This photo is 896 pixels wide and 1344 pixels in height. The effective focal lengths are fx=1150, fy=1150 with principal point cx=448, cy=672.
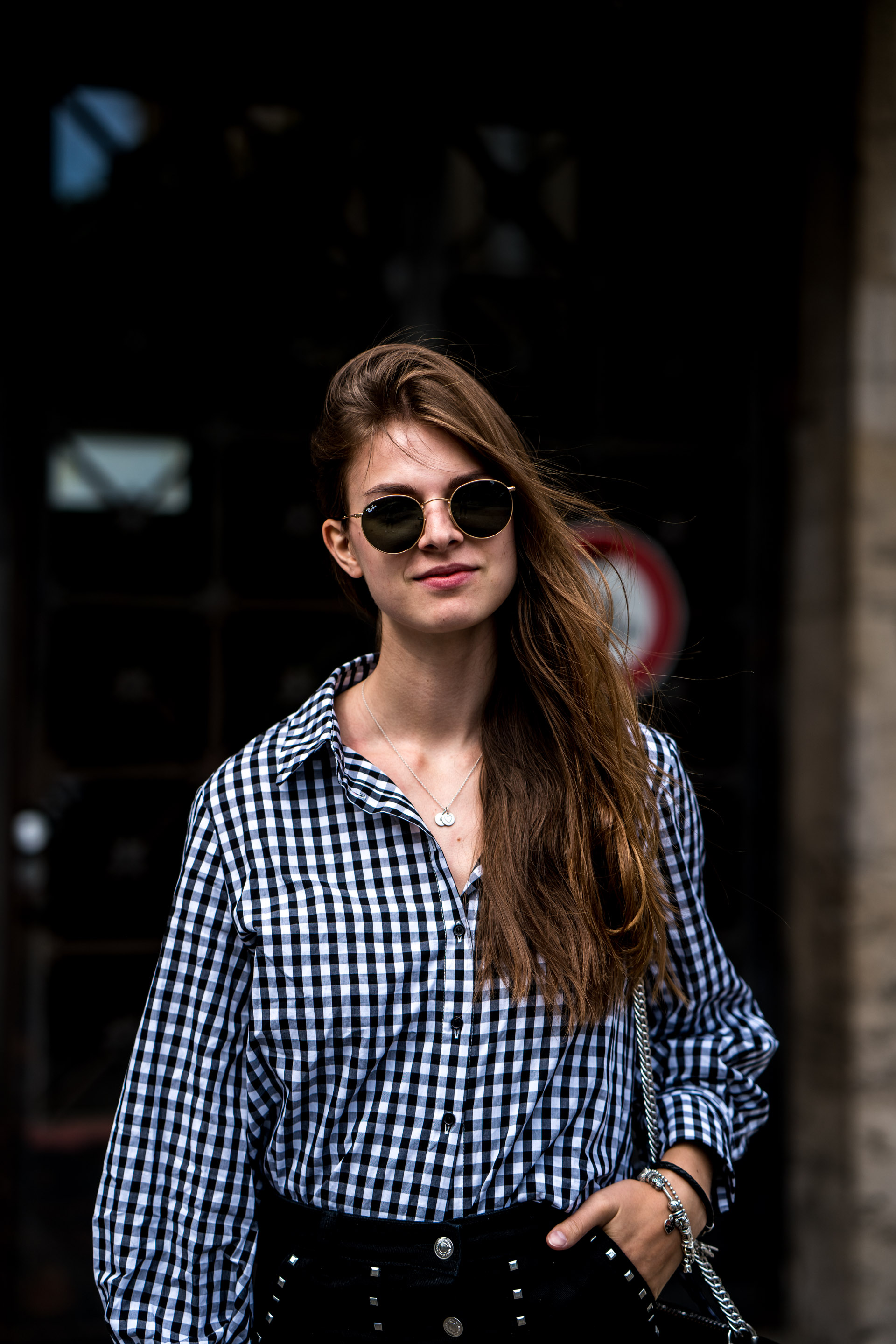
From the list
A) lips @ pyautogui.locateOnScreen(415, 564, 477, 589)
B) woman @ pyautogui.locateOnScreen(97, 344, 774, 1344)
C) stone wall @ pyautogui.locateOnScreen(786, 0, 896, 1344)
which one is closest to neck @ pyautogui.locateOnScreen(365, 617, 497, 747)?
woman @ pyautogui.locateOnScreen(97, 344, 774, 1344)

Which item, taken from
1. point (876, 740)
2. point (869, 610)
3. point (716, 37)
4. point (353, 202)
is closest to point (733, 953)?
point (876, 740)

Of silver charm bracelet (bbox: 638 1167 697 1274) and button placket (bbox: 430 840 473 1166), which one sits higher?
button placket (bbox: 430 840 473 1166)

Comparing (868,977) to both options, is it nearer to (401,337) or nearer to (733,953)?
(733,953)

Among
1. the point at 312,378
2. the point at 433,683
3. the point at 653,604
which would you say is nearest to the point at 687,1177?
the point at 433,683

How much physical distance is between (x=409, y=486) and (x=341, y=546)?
228 mm

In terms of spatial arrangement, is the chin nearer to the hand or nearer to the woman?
the woman

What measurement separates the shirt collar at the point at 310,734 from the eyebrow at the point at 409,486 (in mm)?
344

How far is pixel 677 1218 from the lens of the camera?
172 centimetres

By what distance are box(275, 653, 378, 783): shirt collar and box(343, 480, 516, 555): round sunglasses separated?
0.28 m

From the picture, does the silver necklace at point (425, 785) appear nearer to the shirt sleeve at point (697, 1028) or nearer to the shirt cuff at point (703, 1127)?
the shirt sleeve at point (697, 1028)

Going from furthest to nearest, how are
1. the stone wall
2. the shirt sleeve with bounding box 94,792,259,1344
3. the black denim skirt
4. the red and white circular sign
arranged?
1. the red and white circular sign
2. the stone wall
3. the shirt sleeve with bounding box 94,792,259,1344
4. the black denim skirt

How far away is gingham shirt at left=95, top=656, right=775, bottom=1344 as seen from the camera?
160cm

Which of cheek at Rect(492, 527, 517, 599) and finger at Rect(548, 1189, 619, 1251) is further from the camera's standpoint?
cheek at Rect(492, 527, 517, 599)

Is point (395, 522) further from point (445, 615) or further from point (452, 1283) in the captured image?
point (452, 1283)
